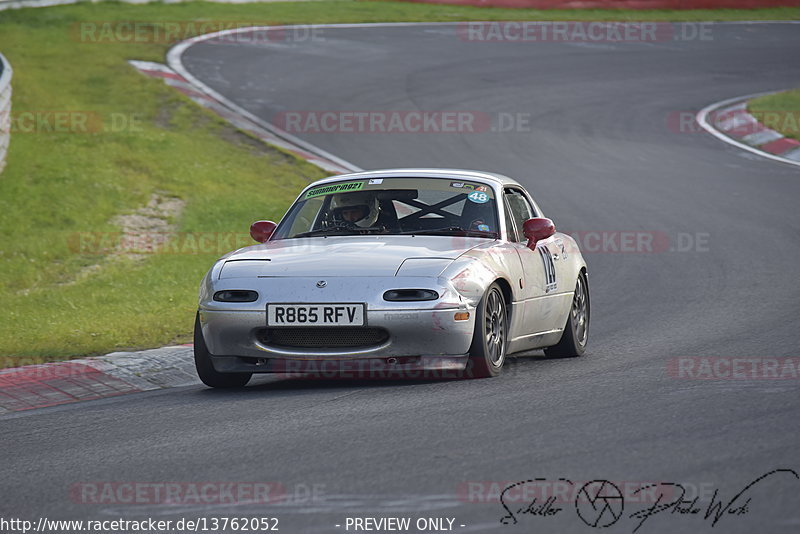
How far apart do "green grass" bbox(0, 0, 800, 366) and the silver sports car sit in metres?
1.96

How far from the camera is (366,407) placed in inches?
247

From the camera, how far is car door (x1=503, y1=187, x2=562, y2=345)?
806cm

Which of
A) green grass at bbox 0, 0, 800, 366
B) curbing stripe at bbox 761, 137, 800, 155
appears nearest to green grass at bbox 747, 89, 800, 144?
curbing stripe at bbox 761, 137, 800, 155

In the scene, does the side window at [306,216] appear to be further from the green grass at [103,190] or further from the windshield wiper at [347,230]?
the green grass at [103,190]

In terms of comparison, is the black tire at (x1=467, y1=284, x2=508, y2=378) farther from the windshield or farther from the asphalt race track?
the windshield

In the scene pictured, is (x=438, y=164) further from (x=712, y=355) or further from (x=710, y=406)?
(x=710, y=406)

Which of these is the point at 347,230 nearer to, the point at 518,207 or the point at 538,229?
the point at 538,229

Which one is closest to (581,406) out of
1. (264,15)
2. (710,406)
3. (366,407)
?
(710,406)

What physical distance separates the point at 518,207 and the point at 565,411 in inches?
126

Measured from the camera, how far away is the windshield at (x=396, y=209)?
811cm

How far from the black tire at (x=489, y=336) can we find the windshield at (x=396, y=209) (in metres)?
0.71
